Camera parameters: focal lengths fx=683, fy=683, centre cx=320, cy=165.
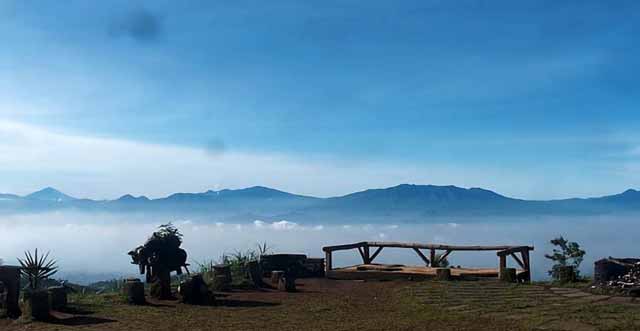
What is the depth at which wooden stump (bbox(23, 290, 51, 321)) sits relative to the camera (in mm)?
12656

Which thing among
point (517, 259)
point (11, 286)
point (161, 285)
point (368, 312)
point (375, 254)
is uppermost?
point (375, 254)

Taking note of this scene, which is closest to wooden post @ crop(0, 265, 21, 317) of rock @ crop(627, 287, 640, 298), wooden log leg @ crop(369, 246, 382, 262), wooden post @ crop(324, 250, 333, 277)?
wooden post @ crop(324, 250, 333, 277)

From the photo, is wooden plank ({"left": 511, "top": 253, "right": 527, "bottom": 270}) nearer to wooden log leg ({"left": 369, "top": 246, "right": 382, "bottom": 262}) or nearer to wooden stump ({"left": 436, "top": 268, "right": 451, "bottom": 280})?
wooden stump ({"left": 436, "top": 268, "right": 451, "bottom": 280})

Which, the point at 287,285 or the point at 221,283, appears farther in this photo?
the point at 221,283

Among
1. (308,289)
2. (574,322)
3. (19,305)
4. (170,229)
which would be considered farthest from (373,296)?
(19,305)

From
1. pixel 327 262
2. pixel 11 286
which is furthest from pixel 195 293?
pixel 327 262

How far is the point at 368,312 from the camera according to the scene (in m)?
13.6

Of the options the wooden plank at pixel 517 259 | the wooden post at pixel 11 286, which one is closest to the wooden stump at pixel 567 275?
the wooden plank at pixel 517 259

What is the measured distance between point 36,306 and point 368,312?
6317 mm

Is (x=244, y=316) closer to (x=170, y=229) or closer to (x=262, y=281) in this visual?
(x=170, y=229)

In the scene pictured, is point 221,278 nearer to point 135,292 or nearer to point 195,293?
point 195,293

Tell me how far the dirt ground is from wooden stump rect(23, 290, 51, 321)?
0.85 feet

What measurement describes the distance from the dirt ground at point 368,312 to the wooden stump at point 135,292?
11.0 inches

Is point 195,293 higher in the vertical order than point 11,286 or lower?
lower
